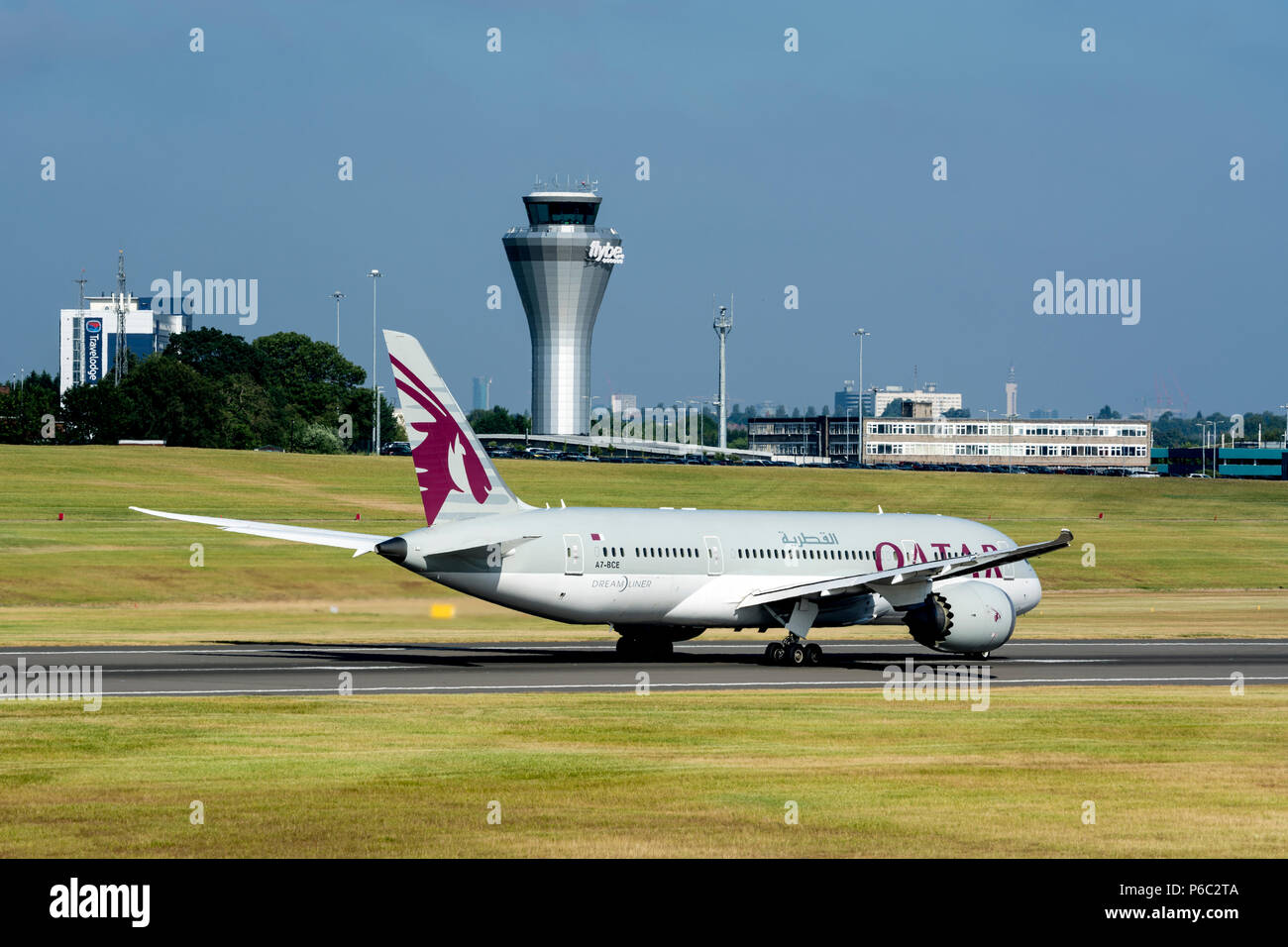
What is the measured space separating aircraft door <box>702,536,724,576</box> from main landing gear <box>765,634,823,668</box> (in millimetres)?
2511

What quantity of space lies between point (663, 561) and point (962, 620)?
843 centimetres

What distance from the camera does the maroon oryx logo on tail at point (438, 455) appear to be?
42312mm

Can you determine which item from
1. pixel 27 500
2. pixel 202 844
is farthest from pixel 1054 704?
pixel 27 500

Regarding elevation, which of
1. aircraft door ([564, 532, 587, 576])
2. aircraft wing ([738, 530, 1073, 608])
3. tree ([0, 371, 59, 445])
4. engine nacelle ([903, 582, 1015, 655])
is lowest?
engine nacelle ([903, 582, 1015, 655])

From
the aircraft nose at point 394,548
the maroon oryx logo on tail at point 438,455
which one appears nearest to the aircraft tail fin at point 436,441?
the maroon oryx logo on tail at point 438,455

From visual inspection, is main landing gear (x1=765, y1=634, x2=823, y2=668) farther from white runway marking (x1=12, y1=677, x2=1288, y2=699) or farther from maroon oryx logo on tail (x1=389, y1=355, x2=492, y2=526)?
maroon oryx logo on tail (x1=389, y1=355, x2=492, y2=526)

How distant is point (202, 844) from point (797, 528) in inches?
1220

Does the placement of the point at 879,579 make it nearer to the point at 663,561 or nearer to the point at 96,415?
the point at 663,561

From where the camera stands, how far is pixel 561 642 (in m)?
52.9

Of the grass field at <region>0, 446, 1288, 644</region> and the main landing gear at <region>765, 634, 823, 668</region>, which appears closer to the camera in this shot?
the main landing gear at <region>765, 634, 823, 668</region>

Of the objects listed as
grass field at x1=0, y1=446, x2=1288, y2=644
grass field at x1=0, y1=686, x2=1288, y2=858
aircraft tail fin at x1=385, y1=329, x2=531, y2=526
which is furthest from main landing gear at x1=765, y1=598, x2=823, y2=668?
grass field at x1=0, y1=686, x2=1288, y2=858

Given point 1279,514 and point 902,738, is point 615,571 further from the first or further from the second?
point 1279,514

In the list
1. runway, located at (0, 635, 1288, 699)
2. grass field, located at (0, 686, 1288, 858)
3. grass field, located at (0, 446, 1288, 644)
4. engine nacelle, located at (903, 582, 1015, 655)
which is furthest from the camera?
grass field, located at (0, 446, 1288, 644)

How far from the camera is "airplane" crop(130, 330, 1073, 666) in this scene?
41938 mm
